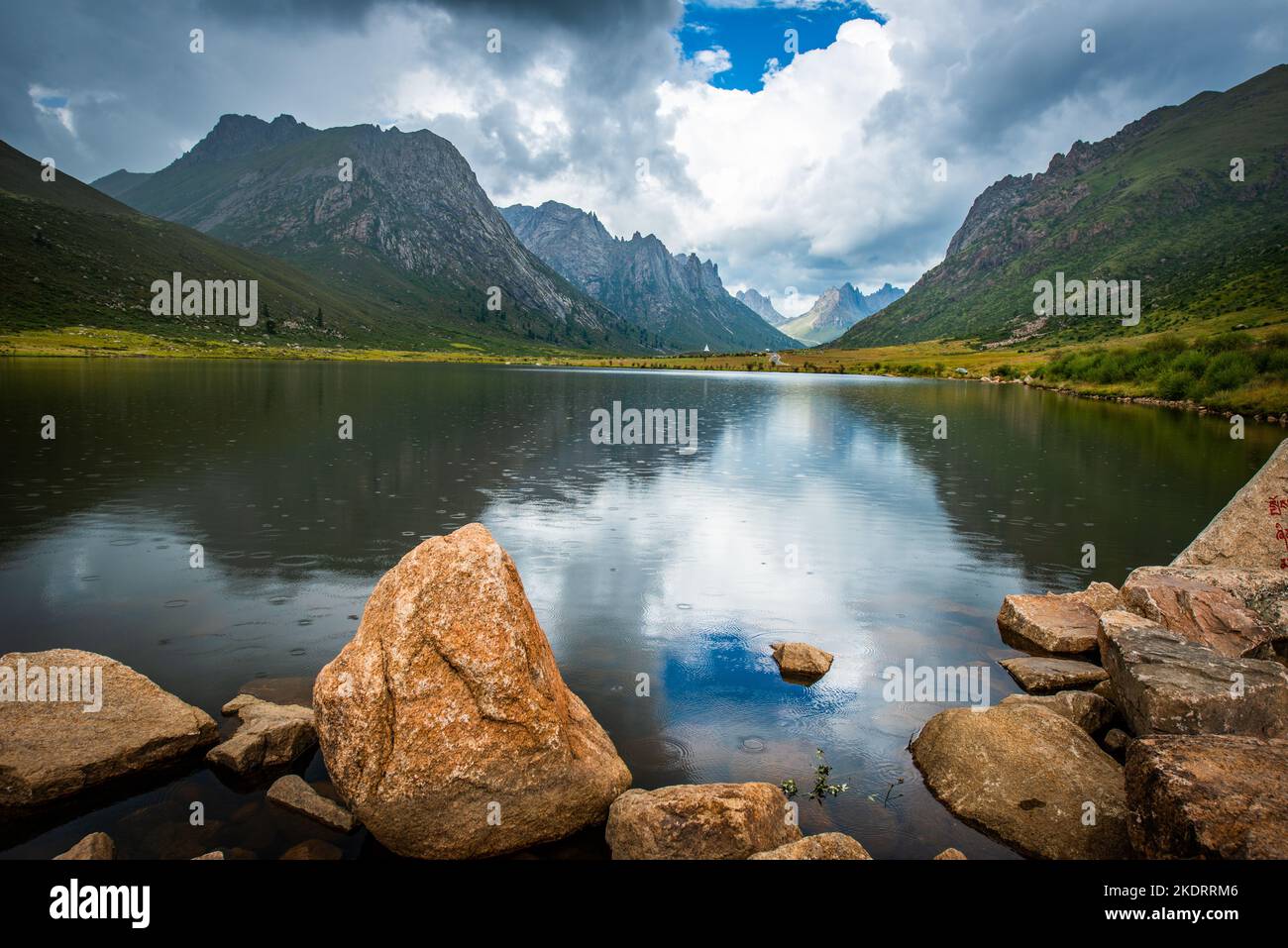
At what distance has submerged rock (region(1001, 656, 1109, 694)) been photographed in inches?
623

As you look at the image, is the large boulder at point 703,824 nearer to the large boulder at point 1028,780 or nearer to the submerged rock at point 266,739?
the large boulder at point 1028,780

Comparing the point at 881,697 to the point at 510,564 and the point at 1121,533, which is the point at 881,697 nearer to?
the point at 510,564

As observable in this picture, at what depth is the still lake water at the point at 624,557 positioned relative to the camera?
42.3 feet

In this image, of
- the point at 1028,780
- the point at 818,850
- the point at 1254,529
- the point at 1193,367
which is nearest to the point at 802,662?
the point at 1028,780

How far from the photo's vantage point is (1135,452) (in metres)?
53.6

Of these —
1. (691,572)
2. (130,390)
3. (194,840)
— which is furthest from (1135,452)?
(130,390)

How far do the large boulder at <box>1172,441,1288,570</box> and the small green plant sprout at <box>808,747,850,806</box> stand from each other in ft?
49.9

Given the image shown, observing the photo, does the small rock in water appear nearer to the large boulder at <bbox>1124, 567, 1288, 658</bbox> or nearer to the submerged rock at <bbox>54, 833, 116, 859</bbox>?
the submerged rock at <bbox>54, 833, 116, 859</bbox>

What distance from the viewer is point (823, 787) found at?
12.0 metres

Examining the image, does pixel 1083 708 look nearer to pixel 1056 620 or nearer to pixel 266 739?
pixel 1056 620

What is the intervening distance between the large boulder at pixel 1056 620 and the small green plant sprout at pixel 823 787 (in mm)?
9041

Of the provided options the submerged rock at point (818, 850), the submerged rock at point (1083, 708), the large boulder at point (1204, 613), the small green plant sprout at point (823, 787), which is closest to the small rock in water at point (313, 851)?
the submerged rock at point (818, 850)

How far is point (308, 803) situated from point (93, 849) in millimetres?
2732
